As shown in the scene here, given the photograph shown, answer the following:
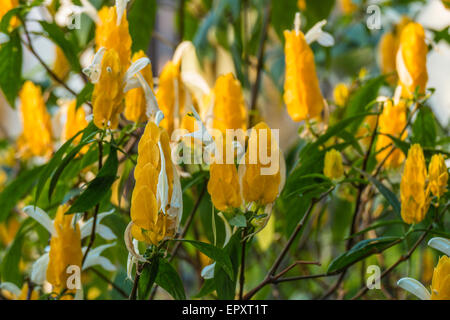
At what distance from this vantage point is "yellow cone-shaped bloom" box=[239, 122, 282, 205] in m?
0.34

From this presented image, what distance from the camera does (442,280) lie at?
1.05 ft

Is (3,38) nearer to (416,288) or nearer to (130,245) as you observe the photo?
(130,245)

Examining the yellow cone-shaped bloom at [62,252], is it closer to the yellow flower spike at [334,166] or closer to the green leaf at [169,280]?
the green leaf at [169,280]

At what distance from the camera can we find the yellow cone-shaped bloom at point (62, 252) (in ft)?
1.36

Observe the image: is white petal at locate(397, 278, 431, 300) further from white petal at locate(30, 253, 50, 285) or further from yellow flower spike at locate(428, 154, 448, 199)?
white petal at locate(30, 253, 50, 285)

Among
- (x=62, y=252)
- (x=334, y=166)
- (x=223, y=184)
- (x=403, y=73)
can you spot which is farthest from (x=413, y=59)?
(x=62, y=252)

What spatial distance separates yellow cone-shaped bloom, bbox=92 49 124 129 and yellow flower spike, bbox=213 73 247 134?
12 centimetres

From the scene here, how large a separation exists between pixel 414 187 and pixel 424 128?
164 millimetres

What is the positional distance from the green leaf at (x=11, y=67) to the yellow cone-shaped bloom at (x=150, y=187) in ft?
0.90

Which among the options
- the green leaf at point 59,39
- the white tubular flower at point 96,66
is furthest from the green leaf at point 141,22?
the white tubular flower at point 96,66

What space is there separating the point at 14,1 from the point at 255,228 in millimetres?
330

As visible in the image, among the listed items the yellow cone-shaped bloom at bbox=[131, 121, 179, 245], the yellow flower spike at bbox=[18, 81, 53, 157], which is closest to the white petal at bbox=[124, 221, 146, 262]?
the yellow cone-shaped bloom at bbox=[131, 121, 179, 245]
